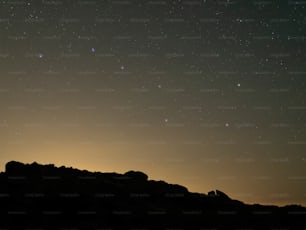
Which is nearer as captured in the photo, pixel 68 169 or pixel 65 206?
pixel 65 206

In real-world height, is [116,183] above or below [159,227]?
above

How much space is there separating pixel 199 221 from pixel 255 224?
7.32 m

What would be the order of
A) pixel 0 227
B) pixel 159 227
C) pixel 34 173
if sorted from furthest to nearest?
pixel 34 173 < pixel 159 227 < pixel 0 227

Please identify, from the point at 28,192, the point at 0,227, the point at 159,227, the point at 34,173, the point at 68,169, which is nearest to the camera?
the point at 0,227

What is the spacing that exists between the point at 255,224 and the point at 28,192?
27594 mm

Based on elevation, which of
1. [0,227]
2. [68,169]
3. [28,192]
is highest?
[68,169]

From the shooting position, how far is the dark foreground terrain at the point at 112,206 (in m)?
42.3

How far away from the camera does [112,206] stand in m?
45.6

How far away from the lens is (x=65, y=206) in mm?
44844

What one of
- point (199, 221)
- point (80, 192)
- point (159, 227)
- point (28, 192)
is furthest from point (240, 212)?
point (28, 192)

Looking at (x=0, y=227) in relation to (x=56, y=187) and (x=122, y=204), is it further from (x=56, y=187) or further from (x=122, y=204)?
(x=122, y=204)

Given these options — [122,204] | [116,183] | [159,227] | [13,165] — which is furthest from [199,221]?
[13,165]

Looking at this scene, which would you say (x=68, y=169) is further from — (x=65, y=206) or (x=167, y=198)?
(x=167, y=198)

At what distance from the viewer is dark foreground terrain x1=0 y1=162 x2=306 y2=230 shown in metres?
A: 42.3
